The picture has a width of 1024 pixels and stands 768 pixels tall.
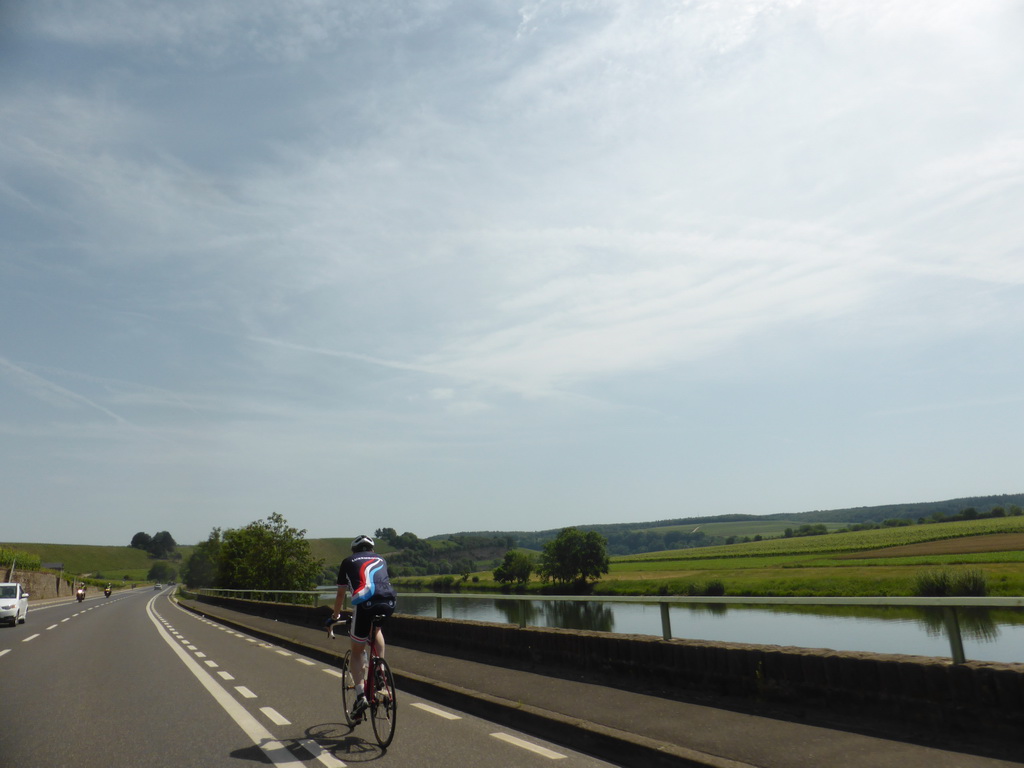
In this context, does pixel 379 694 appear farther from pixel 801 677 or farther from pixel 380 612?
pixel 801 677

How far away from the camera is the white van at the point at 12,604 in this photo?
86.8 feet

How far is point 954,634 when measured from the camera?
513cm

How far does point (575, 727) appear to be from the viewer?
243 inches

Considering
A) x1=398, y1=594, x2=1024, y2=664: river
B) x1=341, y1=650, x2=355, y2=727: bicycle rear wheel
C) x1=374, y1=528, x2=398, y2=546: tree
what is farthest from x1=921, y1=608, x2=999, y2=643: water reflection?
x1=374, y1=528, x2=398, y2=546: tree

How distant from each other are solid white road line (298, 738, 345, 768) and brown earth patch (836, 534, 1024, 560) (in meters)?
74.9

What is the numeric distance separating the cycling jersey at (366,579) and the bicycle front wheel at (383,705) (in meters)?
0.53

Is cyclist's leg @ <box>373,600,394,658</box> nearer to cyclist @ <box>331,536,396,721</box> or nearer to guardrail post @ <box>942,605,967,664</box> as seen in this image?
cyclist @ <box>331,536,396,721</box>

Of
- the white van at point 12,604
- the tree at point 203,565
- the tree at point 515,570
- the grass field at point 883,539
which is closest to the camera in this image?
the white van at point 12,604

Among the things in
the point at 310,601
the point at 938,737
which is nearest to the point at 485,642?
the point at 938,737

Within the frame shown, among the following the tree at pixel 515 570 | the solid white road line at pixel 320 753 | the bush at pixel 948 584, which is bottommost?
the tree at pixel 515 570

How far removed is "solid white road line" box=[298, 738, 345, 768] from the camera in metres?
5.66

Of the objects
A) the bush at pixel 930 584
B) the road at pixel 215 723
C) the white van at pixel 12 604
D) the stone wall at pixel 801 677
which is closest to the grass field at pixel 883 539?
the bush at pixel 930 584

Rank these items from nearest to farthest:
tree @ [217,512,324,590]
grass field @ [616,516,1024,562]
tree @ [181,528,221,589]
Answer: tree @ [217,512,324,590] → grass field @ [616,516,1024,562] → tree @ [181,528,221,589]

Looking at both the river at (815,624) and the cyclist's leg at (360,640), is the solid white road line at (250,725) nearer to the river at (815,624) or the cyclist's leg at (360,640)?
the cyclist's leg at (360,640)
